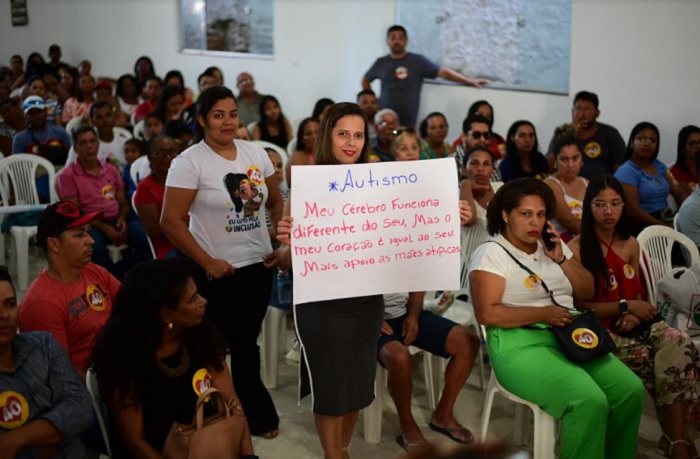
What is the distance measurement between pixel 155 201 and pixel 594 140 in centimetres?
310

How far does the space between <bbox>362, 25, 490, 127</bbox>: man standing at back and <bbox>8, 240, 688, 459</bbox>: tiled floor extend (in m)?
4.02

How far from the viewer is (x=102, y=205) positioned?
519 centimetres

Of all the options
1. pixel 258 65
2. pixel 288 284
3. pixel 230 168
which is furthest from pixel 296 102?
pixel 230 168

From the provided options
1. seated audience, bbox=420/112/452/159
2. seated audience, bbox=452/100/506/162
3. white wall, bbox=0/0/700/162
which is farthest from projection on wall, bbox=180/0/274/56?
seated audience, bbox=420/112/452/159

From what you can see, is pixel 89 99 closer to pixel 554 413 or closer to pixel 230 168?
pixel 230 168

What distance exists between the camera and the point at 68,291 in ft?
9.43

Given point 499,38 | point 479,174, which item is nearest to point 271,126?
point 499,38

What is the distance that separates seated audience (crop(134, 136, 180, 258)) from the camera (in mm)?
4152

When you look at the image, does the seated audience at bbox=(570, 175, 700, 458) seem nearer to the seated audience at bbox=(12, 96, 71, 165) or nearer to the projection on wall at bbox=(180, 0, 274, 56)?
the seated audience at bbox=(12, 96, 71, 165)

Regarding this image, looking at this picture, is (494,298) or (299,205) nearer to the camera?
(299,205)

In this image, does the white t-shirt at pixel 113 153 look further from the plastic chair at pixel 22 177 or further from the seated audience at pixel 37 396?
the seated audience at pixel 37 396

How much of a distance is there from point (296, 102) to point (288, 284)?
6.07 metres

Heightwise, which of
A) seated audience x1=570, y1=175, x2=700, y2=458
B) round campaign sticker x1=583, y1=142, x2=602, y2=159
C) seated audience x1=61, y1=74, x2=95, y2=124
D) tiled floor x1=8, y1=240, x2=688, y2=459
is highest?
seated audience x1=61, y1=74, x2=95, y2=124

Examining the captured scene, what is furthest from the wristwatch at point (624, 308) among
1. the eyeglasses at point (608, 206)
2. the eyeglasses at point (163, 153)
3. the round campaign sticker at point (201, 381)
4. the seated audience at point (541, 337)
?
the eyeglasses at point (163, 153)
